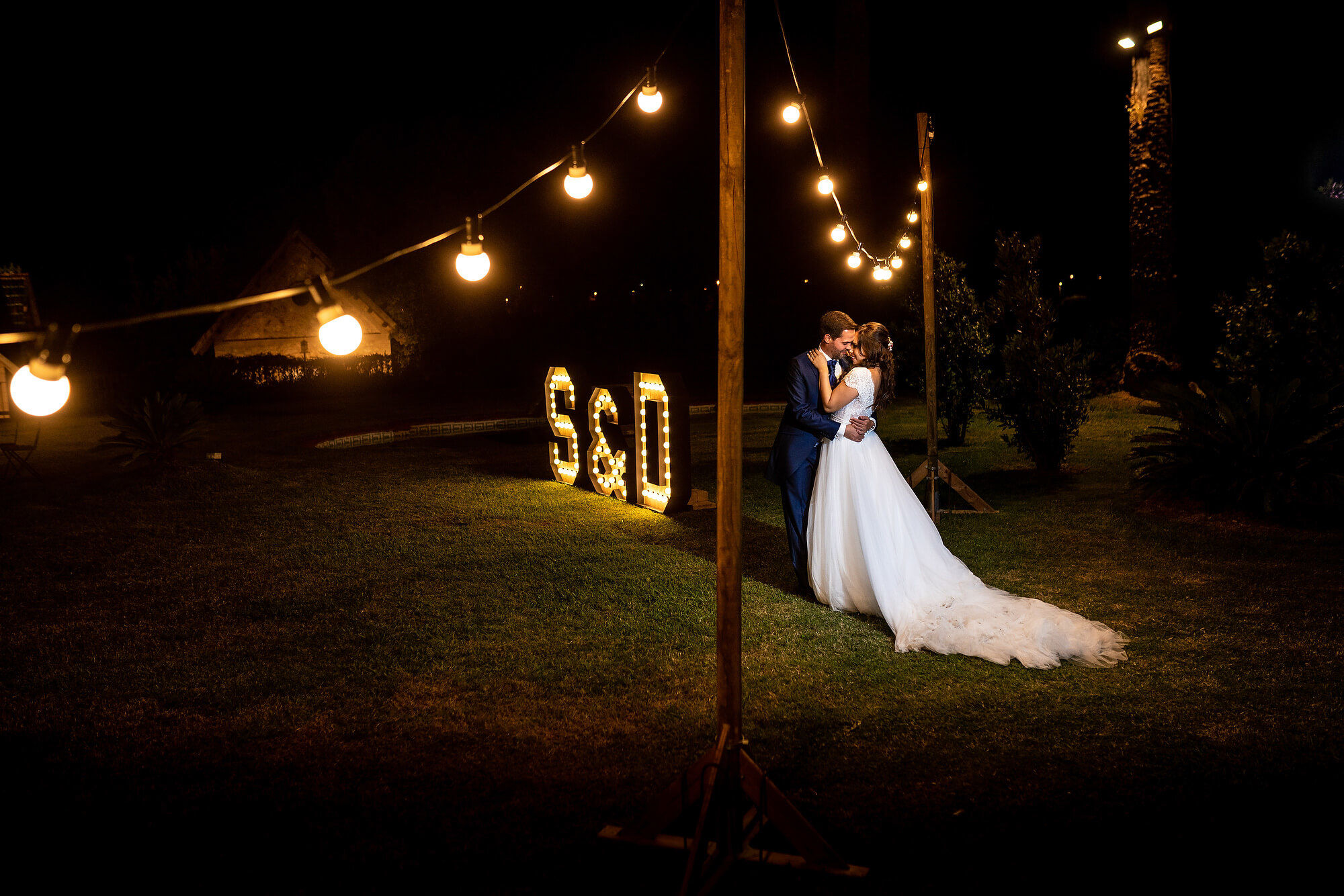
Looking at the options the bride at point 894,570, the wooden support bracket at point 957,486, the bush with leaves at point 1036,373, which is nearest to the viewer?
the bride at point 894,570

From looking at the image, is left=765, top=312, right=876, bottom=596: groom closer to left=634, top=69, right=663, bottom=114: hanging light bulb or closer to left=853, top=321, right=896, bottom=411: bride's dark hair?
left=853, top=321, right=896, bottom=411: bride's dark hair

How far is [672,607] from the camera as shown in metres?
7.17

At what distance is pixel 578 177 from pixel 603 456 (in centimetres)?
Answer: 625

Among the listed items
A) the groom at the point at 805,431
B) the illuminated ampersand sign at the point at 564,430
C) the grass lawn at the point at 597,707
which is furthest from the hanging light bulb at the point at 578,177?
the illuminated ampersand sign at the point at 564,430

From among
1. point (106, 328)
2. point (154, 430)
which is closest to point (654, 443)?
point (106, 328)

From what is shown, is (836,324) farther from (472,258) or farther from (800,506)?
(472,258)

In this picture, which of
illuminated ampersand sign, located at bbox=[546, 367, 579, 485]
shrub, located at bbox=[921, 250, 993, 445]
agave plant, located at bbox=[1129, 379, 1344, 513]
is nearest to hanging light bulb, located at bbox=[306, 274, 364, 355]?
illuminated ampersand sign, located at bbox=[546, 367, 579, 485]

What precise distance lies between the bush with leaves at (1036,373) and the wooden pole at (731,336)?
31.5ft

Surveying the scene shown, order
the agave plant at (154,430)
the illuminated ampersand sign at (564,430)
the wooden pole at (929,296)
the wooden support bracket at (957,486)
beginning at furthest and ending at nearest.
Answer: the agave plant at (154,430)
the illuminated ampersand sign at (564,430)
the wooden support bracket at (957,486)
the wooden pole at (929,296)

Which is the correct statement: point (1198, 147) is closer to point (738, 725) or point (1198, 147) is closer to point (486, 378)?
point (486, 378)

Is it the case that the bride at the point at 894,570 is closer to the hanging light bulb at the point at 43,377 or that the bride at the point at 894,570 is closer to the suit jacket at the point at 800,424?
the suit jacket at the point at 800,424

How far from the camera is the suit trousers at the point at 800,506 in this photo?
299 inches

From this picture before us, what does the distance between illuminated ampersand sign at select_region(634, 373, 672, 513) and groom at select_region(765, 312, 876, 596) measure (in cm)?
297

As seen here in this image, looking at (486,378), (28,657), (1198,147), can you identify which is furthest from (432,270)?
(28,657)
